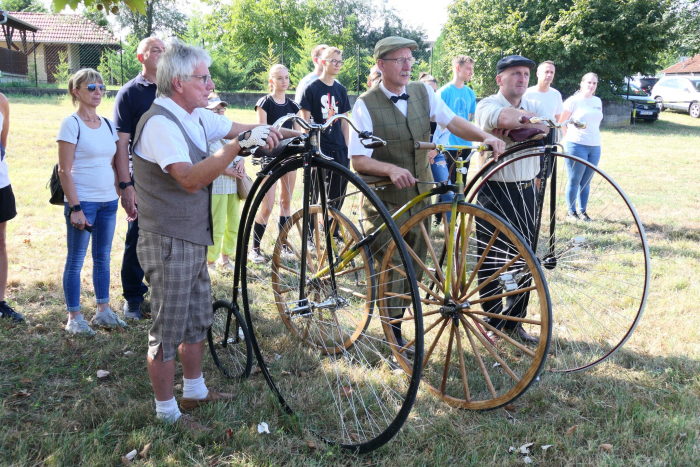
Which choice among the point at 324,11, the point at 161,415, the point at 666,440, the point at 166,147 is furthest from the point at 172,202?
the point at 324,11

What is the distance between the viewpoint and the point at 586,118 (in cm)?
778

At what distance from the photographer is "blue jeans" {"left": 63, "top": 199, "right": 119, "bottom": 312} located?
4.14 m

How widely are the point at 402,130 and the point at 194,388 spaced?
200cm

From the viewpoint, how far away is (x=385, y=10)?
55.2 metres

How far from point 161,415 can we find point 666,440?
2652 mm

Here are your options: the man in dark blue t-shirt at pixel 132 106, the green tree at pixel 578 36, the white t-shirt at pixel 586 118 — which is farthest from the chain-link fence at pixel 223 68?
the man in dark blue t-shirt at pixel 132 106

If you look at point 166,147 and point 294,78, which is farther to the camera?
point 294,78

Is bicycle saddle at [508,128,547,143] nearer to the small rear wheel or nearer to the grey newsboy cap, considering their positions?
the grey newsboy cap

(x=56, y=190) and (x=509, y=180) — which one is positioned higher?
(x=509, y=180)

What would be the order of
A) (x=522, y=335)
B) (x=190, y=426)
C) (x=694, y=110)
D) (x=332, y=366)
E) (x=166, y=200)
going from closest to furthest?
(x=166, y=200) → (x=190, y=426) → (x=332, y=366) → (x=522, y=335) → (x=694, y=110)

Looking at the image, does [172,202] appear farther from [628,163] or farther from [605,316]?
[628,163]

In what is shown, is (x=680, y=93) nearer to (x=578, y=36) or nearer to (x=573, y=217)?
(x=578, y=36)

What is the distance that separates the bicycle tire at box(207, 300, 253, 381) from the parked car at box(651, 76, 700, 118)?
2856 cm

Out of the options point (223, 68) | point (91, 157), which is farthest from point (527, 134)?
point (223, 68)
